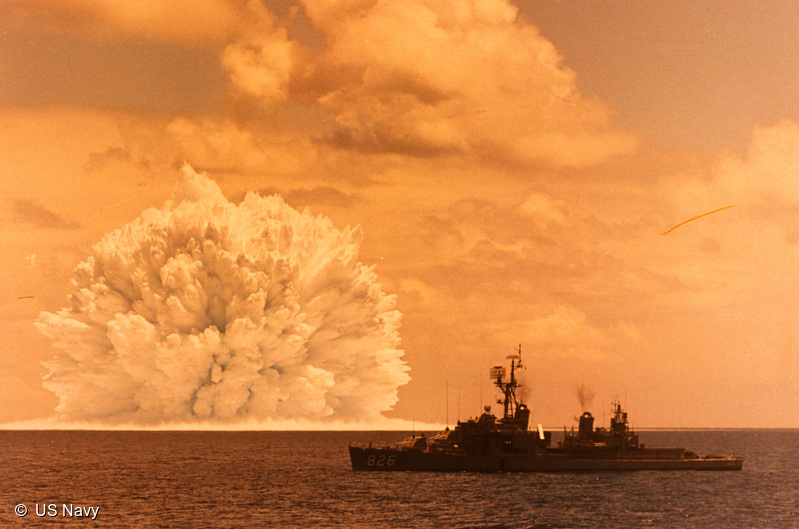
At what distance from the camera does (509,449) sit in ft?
309

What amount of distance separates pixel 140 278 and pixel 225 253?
14.9 m

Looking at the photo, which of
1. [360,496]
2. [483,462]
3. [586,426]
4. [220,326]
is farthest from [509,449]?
[220,326]

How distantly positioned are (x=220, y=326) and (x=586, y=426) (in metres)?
78.7

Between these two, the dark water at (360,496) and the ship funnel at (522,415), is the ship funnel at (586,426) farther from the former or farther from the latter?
the ship funnel at (522,415)

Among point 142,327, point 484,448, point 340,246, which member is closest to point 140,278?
point 142,327

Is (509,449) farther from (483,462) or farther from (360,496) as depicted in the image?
(360,496)

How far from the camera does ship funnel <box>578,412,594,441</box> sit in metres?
102

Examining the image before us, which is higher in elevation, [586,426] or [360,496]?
[586,426]

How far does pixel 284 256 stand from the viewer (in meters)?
157

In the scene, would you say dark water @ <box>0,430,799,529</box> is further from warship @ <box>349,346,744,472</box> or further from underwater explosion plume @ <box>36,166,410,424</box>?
underwater explosion plume @ <box>36,166,410,424</box>

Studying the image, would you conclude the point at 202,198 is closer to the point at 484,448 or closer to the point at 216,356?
the point at 216,356

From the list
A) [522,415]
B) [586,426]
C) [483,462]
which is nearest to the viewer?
[483,462]

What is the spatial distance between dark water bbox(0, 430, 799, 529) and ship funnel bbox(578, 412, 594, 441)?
163 inches

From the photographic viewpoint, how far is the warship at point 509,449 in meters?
93.9
